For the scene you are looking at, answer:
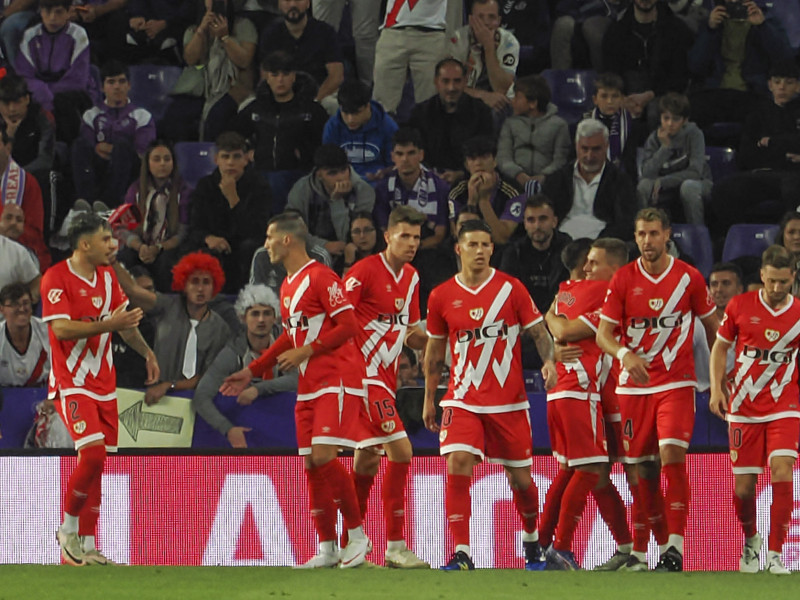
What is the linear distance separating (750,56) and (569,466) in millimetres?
8071

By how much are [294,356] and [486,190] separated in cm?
523

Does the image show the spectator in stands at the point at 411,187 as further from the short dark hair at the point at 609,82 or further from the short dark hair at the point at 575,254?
the short dark hair at the point at 575,254

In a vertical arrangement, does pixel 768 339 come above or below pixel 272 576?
above

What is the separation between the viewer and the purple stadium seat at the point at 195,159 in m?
15.4

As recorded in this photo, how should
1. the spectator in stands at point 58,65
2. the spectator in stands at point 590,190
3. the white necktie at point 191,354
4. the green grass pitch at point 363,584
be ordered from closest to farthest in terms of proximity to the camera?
1. the green grass pitch at point 363,584
2. the white necktie at point 191,354
3. the spectator in stands at point 590,190
4. the spectator in stands at point 58,65

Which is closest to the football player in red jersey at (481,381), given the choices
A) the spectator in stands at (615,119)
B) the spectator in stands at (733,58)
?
the spectator in stands at (615,119)

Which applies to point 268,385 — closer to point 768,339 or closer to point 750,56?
point 768,339

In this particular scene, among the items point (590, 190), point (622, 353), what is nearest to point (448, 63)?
point (590, 190)

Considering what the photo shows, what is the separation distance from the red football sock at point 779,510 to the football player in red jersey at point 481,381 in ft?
4.69

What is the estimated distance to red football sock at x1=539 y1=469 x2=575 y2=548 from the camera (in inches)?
379

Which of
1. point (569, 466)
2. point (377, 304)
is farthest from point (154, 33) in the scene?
point (569, 466)

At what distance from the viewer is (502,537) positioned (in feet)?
34.4

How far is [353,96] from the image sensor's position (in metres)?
14.4

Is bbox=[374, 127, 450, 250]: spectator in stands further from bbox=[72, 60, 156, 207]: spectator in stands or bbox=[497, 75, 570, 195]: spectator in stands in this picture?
bbox=[72, 60, 156, 207]: spectator in stands
